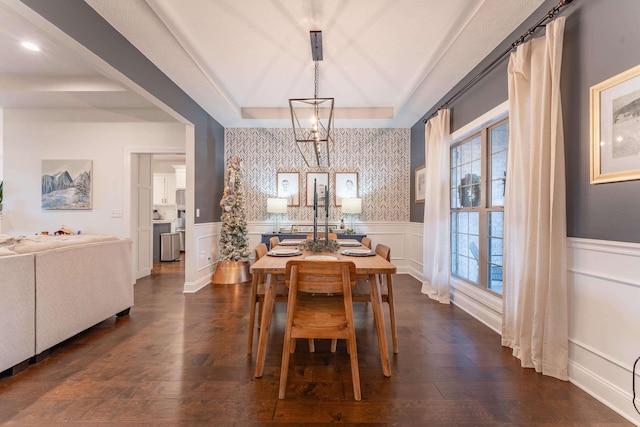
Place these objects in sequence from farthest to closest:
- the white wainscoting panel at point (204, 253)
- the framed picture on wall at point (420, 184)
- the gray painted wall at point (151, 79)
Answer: the framed picture on wall at point (420, 184) < the white wainscoting panel at point (204, 253) < the gray painted wall at point (151, 79)

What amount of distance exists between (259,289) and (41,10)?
241cm

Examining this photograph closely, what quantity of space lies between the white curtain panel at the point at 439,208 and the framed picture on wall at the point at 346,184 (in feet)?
5.45

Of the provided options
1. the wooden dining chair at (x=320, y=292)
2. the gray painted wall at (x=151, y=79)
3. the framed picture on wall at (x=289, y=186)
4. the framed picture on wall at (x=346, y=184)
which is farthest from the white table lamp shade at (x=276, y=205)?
the wooden dining chair at (x=320, y=292)

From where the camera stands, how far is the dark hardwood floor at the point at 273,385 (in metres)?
1.54

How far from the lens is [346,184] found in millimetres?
5328

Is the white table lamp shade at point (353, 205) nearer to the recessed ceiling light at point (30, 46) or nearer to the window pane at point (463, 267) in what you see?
the window pane at point (463, 267)

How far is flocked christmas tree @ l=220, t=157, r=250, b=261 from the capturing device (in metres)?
4.63

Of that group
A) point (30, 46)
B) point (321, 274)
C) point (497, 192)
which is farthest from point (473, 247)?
point (30, 46)

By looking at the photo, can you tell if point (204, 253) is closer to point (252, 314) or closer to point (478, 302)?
point (252, 314)

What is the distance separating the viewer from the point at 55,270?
89.1 inches

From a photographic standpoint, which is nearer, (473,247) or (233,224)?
(473,247)

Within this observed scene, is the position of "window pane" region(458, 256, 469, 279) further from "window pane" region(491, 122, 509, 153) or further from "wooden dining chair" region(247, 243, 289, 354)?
"wooden dining chair" region(247, 243, 289, 354)

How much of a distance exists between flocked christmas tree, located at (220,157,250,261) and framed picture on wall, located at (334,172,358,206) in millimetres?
1736

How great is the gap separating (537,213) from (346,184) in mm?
3517
